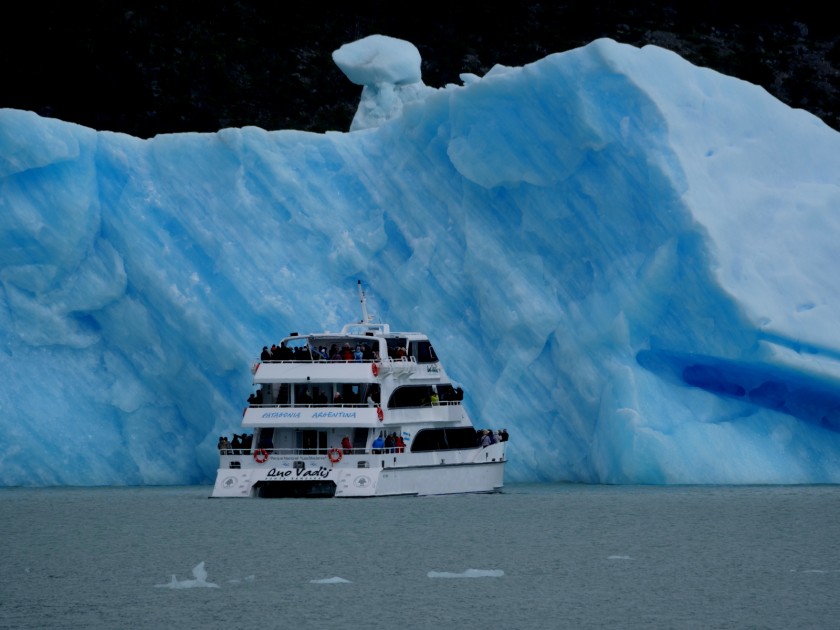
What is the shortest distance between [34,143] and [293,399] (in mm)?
6472

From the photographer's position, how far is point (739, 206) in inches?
982

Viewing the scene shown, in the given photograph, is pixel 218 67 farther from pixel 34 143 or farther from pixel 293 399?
pixel 293 399

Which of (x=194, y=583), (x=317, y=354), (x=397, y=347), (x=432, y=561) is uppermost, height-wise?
(x=397, y=347)

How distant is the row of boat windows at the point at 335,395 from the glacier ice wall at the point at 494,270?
7.57 ft

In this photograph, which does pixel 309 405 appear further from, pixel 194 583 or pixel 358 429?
pixel 194 583

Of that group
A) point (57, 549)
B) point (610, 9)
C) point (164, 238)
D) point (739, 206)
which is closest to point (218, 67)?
point (610, 9)

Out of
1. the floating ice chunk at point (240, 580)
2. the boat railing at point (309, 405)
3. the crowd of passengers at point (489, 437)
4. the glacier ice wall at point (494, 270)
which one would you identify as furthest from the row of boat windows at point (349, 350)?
the floating ice chunk at point (240, 580)

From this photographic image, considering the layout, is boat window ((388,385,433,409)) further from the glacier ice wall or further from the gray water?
the glacier ice wall

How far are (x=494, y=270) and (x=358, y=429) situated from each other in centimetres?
416

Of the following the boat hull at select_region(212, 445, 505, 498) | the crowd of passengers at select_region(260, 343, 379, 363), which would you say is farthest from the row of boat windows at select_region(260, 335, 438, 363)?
the boat hull at select_region(212, 445, 505, 498)

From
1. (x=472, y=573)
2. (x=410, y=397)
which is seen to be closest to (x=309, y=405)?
(x=410, y=397)

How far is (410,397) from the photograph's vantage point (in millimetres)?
24016

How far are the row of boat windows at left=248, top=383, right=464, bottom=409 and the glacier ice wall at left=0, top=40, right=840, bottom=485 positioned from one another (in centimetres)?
231

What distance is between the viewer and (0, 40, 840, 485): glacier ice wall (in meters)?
24.6
